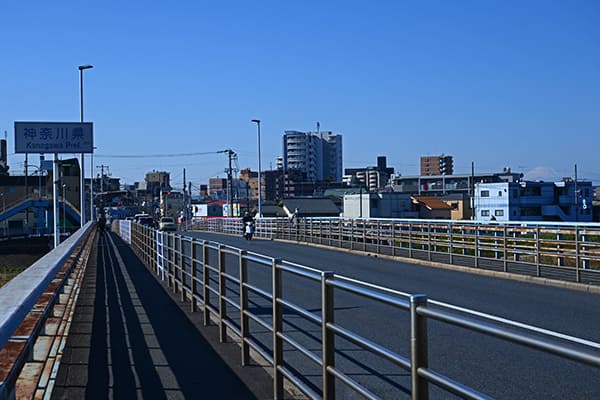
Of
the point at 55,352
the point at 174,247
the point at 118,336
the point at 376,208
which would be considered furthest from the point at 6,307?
the point at 376,208

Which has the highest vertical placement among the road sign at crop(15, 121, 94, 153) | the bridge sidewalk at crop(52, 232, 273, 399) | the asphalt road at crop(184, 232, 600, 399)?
the road sign at crop(15, 121, 94, 153)

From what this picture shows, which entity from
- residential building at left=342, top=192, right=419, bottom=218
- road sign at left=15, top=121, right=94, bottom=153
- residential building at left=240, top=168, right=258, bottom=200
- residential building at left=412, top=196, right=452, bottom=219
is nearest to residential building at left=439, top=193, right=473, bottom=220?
residential building at left=412, top=196, right=452, bottom=219

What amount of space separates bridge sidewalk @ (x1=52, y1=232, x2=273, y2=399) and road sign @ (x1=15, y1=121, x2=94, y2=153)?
69.1ft

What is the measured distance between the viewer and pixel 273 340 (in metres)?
7.16

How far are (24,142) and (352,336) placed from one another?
31459mm

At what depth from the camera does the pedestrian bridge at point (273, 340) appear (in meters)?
4.39

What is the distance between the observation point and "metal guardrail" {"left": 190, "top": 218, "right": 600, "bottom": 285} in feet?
55.0

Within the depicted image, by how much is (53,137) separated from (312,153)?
138m

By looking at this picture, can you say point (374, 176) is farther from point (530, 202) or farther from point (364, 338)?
point (364, 338)

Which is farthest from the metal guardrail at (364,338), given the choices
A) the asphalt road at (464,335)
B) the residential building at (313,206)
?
the residential building at (313,206)

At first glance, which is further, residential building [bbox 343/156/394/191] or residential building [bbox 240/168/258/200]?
residential building [bbox 240/168/258/200]

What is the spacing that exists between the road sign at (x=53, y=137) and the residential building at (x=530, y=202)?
123 ft

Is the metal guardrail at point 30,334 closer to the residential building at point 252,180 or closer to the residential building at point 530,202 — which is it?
the residential building at point 530,202

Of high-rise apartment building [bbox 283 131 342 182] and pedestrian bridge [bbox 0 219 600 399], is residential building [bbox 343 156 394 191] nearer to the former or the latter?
high-rise apartment building [bbox 283 131 342 182]
